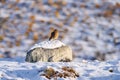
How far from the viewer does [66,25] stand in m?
19.6

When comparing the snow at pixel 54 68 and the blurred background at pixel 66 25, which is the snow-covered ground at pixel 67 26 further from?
the snow at pixel 54 68

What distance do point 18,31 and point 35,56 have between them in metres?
7.60

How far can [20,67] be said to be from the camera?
33.7ft

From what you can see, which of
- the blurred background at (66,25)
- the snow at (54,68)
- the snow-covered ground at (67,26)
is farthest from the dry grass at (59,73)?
the blurred background at (66,25)

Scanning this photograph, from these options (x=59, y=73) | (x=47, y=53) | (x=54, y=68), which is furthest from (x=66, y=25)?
(x=59, y=73)

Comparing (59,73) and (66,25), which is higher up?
(66,25)

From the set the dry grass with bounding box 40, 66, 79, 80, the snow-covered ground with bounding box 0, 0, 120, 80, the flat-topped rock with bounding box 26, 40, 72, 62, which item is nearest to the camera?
the dry grass with bounding box 40, 66, 79, 80

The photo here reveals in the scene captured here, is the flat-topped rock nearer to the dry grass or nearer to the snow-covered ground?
the dry grass

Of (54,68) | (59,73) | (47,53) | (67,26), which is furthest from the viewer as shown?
(67,26)

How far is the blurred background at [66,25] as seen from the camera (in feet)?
57.0

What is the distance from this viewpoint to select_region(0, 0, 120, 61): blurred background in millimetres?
17375

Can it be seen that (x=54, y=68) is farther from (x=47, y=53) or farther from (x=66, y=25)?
(x=66, y=25)

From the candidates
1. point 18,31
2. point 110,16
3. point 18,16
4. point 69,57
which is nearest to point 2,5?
point 18,16

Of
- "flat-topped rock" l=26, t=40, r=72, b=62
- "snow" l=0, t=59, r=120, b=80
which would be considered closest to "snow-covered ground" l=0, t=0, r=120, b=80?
"flat-topped rock" l=26, t=40, r=72, b=62
